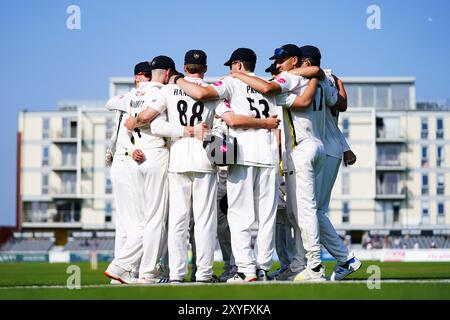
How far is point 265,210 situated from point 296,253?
1134 millimetres

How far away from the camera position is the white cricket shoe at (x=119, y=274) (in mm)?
12484

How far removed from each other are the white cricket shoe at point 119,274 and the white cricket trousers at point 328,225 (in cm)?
265

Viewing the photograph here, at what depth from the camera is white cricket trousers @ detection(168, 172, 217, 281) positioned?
38.7 ft

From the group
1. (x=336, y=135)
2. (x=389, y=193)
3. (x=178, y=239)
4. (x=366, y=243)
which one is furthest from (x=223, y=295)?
(x=389, y=193)

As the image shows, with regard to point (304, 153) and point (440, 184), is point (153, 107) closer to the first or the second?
point (304, 153)

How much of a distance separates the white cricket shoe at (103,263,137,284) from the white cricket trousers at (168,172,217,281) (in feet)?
3.10

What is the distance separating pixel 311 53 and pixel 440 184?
84515 millimetres

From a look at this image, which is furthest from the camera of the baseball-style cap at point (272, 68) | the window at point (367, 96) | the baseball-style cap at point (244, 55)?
the window at point (367, 96)

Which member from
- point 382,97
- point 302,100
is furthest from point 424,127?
point 302,100

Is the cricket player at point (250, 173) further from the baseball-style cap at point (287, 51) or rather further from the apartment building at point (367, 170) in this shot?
the apartment building at point (367, 170)

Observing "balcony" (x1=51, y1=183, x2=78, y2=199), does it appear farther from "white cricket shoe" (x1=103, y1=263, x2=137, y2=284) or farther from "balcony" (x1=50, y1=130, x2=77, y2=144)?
"white cricket shoe" (x1=103, y1=263, x2=137, y2=284)

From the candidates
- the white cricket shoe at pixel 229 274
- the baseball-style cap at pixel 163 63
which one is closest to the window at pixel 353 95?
the white cricket shoe at pixel 229 274

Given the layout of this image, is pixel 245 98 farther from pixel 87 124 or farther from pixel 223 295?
pixel 87 124

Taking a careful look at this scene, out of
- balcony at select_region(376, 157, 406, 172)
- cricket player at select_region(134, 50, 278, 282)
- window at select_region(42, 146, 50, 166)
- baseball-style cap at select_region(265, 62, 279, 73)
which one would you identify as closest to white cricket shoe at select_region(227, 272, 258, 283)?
cricket player at select_region(134, 50, 278, 282)
